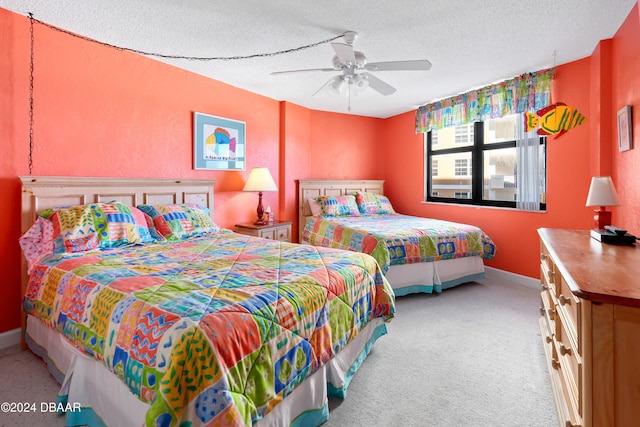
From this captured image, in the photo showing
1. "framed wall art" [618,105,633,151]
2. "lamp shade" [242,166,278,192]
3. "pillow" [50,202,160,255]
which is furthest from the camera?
"lamp shade" [242,166,278,192]

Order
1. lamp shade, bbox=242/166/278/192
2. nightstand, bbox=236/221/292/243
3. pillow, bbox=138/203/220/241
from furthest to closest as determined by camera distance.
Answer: lamp shade, bbox=242/166/278/192 < nightstand, bbox=236/221/292/243 < pillow, bbox=138/203/220/241

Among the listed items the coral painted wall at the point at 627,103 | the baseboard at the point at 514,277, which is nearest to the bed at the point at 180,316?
the coral painted wall at the point at 627,103

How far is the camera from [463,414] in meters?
1.69

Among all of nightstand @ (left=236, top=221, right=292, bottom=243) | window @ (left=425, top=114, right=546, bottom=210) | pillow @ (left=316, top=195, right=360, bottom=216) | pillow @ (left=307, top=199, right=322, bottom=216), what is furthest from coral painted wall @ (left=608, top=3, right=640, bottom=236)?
nightstand @ (left=236, top=221, right=292, bottom=243)

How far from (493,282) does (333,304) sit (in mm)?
3077

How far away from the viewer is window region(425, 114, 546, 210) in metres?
3.69

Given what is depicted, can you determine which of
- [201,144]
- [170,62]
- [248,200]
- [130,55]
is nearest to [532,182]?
[248,200]

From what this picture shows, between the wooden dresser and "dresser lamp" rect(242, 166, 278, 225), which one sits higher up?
"dresser lamp" rect(242, 166, 278, 225)

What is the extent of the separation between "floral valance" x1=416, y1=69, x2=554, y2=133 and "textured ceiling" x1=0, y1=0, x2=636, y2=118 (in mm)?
153

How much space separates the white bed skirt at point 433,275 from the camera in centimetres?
340

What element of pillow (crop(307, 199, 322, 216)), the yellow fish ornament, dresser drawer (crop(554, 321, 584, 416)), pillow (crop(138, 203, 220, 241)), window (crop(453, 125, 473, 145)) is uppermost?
window (crop(453, 125, 473, 145))

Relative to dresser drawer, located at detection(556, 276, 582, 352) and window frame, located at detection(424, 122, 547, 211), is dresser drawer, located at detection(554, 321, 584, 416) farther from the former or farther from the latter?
window frame, located at detection(424, 122, 547, 211)

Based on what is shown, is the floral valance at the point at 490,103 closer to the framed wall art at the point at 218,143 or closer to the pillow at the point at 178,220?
the framed wall art at the point at 218,143

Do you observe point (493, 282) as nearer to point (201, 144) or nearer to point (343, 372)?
point (343, 372)
